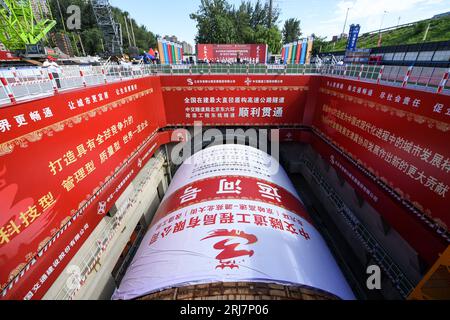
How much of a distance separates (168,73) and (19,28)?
3296cm

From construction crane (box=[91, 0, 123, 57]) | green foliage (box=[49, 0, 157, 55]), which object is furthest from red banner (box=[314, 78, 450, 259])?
green foliage (box=[49, 0, 157, 55])

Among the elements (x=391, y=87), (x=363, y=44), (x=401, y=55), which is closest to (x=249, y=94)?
(x=391, y=87)

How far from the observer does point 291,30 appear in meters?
60.2

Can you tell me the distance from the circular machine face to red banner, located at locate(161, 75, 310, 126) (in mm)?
6628

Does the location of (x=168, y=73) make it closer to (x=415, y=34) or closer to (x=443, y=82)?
(x=443, y=82)

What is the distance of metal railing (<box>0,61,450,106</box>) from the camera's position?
19.8ft

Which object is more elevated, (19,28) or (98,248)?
(19,28)

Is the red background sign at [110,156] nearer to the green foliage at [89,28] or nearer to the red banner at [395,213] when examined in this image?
the red banner at [395,213]

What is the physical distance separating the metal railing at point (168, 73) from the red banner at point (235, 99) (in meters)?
0.52

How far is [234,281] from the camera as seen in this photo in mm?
5012

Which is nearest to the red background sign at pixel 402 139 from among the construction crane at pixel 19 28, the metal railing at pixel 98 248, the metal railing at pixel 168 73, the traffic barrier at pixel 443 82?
the traffic barrier at pixel 443 82

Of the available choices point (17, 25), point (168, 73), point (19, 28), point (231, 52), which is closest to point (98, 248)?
point (168, 73)

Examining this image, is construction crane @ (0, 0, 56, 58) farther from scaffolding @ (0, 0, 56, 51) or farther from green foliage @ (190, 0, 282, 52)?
green foliage @ (190, 0, 282, 52)

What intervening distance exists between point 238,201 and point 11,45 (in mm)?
43459
